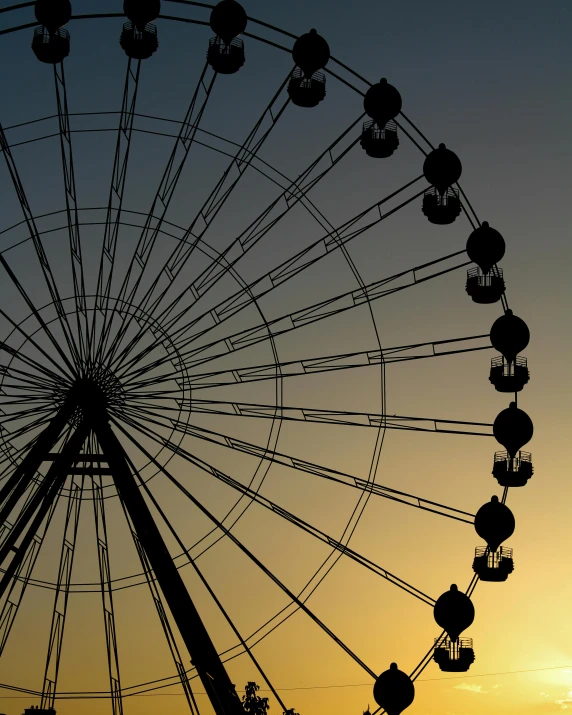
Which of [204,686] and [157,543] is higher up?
[157,543]

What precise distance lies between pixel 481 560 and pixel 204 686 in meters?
8.18

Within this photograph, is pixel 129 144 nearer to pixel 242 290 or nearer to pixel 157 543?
pixel 242 290

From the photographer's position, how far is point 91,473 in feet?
74.0

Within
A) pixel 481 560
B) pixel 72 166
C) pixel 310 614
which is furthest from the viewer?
pixel 481 560

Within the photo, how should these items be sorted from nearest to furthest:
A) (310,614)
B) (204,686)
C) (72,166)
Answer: (204,686)
(310,614)
(72,166)

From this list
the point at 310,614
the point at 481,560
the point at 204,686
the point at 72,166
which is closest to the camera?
the point at 204,686

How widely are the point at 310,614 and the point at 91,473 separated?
17.6 feet

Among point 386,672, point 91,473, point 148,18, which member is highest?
point 148,18

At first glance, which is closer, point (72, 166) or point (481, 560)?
point (72, 166)

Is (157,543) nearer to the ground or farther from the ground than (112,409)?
nearer to the ground

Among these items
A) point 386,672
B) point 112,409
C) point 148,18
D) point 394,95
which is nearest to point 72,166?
point 148,18

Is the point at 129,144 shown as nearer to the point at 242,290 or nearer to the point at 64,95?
the point at 64,95

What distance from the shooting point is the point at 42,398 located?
23.1 metres

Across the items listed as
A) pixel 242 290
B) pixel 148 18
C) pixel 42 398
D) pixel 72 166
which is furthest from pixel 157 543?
pixel 148 18
